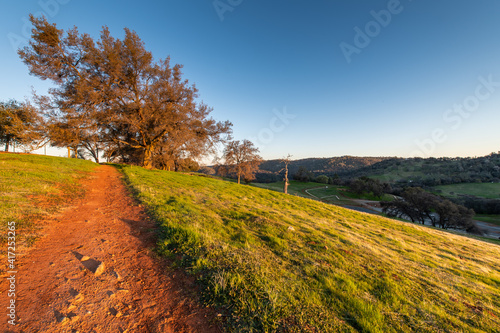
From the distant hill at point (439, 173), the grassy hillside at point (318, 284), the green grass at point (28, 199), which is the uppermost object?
the distant hill at point (439, 173)

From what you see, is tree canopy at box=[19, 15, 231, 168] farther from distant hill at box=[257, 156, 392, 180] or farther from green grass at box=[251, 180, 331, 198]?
distant hill at box=[257, 156, 392, 180]

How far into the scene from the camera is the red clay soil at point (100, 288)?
2.22m

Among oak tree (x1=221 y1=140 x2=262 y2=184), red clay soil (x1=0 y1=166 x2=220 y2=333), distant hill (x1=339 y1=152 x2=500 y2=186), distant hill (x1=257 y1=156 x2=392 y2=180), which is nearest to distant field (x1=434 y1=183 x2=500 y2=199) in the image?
distant hill (x1=339 y1=152 x2=500 y2=186)

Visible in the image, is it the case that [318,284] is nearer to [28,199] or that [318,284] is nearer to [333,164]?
[28,199]

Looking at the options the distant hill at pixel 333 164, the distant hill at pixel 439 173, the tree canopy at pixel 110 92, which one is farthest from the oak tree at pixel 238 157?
the distant hill at pixel 333 164

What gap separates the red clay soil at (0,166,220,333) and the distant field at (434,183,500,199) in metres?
70.9

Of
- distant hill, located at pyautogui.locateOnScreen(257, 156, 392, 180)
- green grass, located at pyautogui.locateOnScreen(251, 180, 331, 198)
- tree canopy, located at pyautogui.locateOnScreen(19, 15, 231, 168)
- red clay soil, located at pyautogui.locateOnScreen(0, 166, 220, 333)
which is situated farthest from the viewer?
distant hill, located at pyautogui.locateOnScreen(257, 156, 392, 180)

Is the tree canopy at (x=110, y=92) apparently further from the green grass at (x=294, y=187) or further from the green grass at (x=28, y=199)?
the green grass at (x=294, y=187)

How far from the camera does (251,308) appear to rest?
247cm

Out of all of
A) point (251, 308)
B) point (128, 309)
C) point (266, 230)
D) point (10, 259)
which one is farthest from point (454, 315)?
point (10, 259)

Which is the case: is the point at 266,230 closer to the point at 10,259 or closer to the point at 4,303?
the point at 4,303

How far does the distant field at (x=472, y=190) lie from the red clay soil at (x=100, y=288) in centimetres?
7093

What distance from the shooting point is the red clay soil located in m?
2.22

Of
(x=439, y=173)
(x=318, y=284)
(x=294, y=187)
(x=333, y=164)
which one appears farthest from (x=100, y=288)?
(x=333, y=164)
